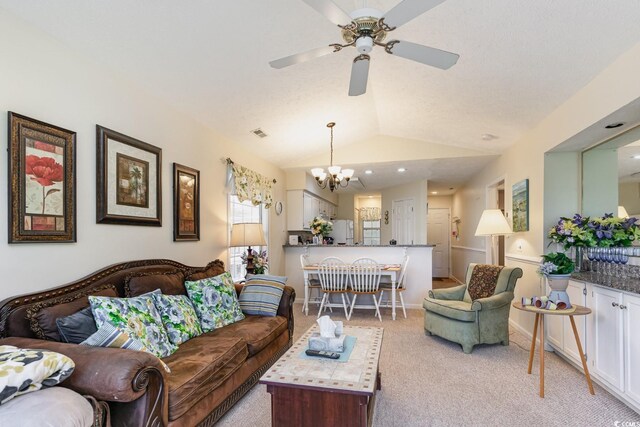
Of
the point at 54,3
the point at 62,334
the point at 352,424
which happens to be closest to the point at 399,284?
the point at 352,424

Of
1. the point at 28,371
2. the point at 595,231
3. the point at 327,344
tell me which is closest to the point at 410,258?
the point at 595,231

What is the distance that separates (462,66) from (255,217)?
3.34m

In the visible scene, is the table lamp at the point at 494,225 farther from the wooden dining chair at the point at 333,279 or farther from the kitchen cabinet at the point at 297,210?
the kitchen cabinet at the point at 297,210

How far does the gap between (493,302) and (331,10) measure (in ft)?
10.3

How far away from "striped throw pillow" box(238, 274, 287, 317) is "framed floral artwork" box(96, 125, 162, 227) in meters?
1.04

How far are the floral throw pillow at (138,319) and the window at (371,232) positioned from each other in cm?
801

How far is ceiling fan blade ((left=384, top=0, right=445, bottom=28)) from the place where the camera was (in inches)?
62.7

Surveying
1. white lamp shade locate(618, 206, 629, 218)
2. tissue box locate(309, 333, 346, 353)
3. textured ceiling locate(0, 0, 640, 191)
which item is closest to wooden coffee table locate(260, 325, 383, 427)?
tissue box locate(309, 333, 346, 353)

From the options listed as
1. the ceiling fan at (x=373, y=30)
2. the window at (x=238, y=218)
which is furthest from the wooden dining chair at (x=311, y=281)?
the ceiling fan at (x=373, y=30)

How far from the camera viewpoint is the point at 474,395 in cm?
254

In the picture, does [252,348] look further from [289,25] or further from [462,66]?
[462,66]

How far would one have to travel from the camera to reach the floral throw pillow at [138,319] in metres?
1.96

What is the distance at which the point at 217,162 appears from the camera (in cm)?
398

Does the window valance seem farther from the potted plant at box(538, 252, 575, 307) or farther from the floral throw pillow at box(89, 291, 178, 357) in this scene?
the potted plant at box(538, 252, 575, 307)
